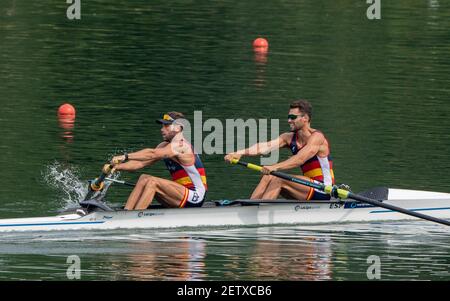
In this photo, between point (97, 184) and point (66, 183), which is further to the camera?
point (66, 183)

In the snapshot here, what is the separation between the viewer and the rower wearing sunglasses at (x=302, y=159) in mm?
22000

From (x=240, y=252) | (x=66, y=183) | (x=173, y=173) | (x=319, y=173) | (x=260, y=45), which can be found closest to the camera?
(x=240, y=252)

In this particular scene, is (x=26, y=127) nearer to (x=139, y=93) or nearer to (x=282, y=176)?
(x=139, y=93)

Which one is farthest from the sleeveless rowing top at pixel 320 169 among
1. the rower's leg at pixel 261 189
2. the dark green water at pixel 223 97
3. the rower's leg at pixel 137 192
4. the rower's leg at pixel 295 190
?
the rower's leg at pixel 137 192

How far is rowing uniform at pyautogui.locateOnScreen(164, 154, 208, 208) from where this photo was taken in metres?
21.2

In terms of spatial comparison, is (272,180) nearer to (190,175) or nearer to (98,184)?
(190,175)

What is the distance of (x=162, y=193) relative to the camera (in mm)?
21016

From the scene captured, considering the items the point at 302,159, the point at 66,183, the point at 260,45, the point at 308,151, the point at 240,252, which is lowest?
the point at 240,252

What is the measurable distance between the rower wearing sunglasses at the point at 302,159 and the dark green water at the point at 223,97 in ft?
3.10

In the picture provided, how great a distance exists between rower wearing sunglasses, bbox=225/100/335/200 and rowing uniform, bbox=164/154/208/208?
792mm

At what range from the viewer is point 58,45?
39.9 m

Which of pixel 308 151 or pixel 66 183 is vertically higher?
pixel 308 151

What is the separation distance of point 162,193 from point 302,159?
271 centimetres

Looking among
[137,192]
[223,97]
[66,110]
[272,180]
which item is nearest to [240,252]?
[137,192]
